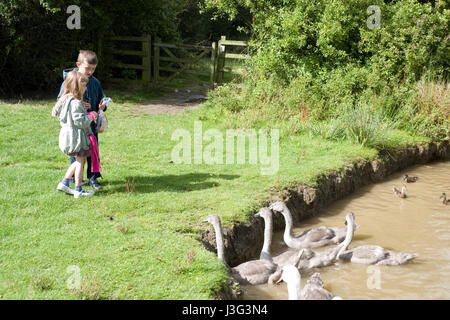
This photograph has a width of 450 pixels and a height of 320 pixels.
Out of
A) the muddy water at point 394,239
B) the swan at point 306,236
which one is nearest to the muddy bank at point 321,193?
the muddy water at point 394,239

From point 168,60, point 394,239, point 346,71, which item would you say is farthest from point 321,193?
point 168,60

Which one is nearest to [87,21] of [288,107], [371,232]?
[288,107]

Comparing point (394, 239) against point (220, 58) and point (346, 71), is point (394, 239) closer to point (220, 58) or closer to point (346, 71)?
point (346, 71)

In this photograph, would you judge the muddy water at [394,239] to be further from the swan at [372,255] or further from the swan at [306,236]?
the swan at [306,236]

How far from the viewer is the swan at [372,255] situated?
6781 millimetres

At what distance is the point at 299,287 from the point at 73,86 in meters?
4.49

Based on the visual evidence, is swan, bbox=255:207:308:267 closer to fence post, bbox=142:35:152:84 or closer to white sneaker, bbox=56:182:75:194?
white sneaker, bbox=56:182:75:194

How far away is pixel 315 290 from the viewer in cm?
538

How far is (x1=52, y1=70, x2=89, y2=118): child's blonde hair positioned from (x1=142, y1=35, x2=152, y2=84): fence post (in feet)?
46.9

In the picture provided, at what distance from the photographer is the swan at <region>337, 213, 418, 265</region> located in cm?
678

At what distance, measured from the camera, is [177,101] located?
18.6 m

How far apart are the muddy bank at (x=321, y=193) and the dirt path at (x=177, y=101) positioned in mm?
7561
